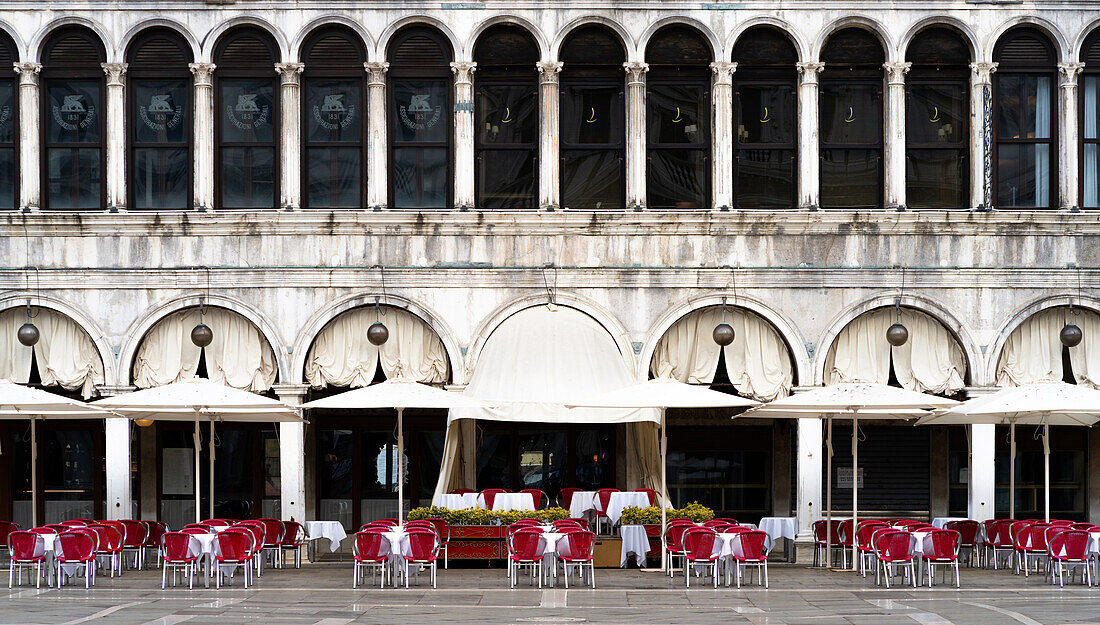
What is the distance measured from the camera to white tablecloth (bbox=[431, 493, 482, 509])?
973 inches

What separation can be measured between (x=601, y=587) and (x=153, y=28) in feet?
45.3

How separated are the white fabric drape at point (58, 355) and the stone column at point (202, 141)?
11.1 ft

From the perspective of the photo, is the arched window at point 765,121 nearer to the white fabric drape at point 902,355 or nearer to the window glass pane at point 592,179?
the window glass pane at point 592,179

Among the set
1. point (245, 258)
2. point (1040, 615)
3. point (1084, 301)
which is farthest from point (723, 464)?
point (1040, 615)

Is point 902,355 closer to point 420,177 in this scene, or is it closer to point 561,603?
point 420,177

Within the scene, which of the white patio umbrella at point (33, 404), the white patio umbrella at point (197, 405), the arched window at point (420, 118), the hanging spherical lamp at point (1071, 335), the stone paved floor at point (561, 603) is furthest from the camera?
the arched window at point (420, 118)

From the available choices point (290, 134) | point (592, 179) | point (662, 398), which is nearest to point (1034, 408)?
point (662, 398)

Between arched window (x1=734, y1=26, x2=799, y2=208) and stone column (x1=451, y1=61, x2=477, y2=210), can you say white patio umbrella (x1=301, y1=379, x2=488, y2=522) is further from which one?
arched window (x1=734, y1=26, x2=799, y2=208)

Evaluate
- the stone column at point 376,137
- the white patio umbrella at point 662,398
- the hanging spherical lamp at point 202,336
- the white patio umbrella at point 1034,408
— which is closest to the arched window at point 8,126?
the hanging spherical lamp at point 202,336

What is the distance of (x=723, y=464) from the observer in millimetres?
29250

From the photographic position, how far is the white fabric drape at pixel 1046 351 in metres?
26.8

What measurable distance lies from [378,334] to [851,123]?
974 centimetres

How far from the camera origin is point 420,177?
2712 cm

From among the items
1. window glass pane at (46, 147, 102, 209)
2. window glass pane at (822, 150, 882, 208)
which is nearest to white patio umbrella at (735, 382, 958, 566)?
window glass pane at (822, 150, 882, 208)
